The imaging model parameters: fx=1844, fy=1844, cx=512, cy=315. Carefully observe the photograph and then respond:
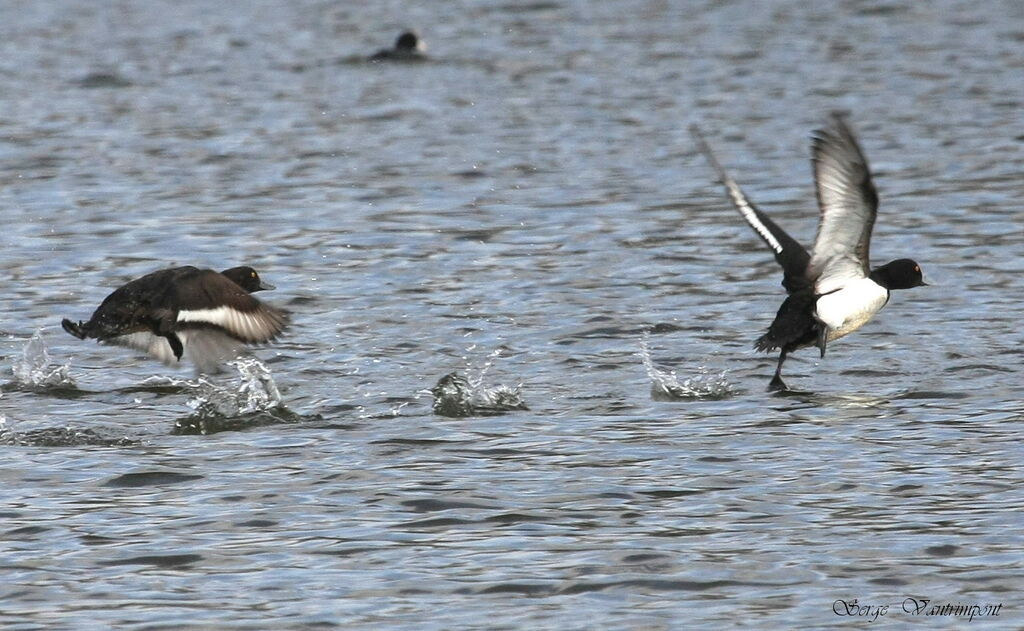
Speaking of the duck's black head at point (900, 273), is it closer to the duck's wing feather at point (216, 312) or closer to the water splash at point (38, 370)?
the duck's wing feather at point (216, 312)

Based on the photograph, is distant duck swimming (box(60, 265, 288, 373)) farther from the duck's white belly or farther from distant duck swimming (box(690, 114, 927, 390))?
the duck's white belly

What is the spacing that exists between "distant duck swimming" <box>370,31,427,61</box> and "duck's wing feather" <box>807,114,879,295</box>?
1607 cm

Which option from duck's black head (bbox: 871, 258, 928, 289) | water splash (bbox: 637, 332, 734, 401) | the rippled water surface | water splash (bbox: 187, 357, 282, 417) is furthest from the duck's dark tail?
duck's black head (bbox: 871, 258, 928, 289)

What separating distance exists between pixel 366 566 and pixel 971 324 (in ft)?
18.2

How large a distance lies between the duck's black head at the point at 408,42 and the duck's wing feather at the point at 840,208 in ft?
Answer: 52.7

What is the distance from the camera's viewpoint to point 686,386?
9.80m

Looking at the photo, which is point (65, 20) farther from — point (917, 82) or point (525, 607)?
point (525, 607)

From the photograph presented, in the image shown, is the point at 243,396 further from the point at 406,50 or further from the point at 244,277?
the point at 406,50

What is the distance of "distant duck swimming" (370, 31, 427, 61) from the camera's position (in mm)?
25422

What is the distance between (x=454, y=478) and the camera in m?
8.14

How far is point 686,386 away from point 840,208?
1242 millimetres

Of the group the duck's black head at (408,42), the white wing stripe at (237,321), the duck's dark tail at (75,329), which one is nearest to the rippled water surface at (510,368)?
the white wing stripe at (237,321)

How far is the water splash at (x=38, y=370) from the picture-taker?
33.4 feet

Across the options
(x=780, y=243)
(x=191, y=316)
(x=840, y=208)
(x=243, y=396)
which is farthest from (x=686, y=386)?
(x=191, y=316)
